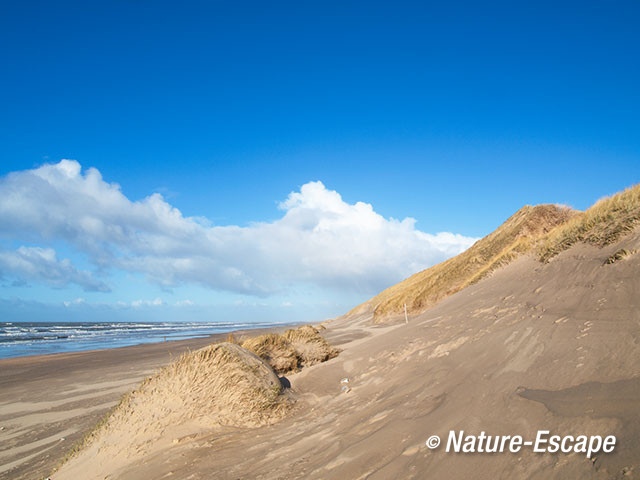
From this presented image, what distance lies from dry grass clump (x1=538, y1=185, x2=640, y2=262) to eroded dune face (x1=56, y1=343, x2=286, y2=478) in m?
6.85

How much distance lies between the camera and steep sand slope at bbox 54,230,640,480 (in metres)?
2.55

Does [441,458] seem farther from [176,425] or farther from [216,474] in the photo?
[176,425]

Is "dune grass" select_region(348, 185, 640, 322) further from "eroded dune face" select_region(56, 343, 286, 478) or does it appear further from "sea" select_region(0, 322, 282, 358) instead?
"sea" select_region(0, 322, 282, 358)

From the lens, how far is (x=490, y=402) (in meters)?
3.41

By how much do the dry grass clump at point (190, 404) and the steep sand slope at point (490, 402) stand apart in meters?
0.35

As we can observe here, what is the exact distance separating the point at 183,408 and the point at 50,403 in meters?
8.78

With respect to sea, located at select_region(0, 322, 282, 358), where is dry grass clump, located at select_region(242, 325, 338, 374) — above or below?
above

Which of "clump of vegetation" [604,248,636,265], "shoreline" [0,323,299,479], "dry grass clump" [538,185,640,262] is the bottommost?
"shoreline" [0,323,299,479]

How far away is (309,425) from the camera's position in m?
5.07

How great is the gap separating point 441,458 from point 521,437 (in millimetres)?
641

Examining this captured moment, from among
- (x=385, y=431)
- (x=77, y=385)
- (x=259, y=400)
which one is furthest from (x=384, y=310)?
(x=385, y=431)

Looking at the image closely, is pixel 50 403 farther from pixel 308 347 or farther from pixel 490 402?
pixel 490 402

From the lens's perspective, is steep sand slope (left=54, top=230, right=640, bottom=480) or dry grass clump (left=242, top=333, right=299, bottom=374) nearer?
steep sand slope (left=54, top=230, right=640, bottom=480)

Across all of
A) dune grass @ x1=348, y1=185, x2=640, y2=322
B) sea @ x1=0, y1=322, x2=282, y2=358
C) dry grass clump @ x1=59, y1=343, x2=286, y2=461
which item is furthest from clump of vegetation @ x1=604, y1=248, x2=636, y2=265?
sea @ x1=0, y1=322, x2=282, y2=358
